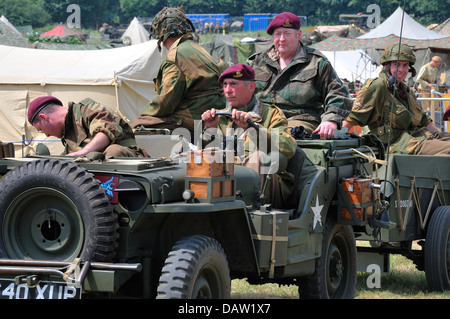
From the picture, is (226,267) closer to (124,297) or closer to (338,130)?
(124,297)

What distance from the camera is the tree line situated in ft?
220

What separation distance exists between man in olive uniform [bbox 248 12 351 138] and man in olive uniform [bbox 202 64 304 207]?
976mm

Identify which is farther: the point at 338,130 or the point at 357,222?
the point at 338,130

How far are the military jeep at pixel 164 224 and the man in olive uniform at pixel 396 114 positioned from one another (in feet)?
6.71

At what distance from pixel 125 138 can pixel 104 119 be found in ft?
0.82

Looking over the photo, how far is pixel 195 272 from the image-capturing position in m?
4.35

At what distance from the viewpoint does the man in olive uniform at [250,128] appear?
5605 mm

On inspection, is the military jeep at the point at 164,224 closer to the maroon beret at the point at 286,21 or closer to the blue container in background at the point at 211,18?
the maroon beret at the point at 286,21

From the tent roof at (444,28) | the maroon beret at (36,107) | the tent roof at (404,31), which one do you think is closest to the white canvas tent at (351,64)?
the tent roof at (404,31)

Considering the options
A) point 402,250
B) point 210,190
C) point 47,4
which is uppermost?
point 47,4

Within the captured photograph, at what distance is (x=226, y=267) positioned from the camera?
186 inches

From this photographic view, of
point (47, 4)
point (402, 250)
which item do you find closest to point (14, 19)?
point (47, 4)
